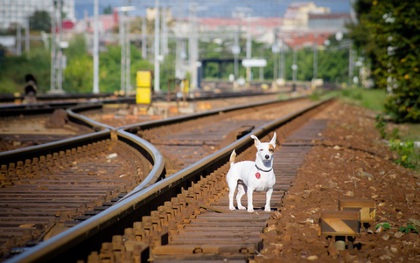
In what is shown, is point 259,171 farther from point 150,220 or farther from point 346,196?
point 346,196

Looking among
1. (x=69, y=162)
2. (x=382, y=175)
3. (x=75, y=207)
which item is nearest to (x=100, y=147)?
(x=69, y=162)

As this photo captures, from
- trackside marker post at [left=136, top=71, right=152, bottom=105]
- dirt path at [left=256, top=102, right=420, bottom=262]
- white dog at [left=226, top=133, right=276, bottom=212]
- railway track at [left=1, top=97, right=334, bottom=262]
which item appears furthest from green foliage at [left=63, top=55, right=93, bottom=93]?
white dog at [left=226, top=133, right=276, bottom=212]

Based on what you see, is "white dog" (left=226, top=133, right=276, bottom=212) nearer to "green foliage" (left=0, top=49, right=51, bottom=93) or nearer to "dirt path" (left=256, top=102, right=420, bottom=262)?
"dirt path" (left=256, top=102, right=420, bottom=262)

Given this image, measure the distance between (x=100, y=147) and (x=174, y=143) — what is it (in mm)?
2474

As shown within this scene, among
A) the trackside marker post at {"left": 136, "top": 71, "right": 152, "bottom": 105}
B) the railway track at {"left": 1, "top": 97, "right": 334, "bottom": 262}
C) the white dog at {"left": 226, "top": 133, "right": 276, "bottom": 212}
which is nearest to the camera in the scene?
the railway track at {"left": 1, "top": 97, "right": 334, "bottom": 262}

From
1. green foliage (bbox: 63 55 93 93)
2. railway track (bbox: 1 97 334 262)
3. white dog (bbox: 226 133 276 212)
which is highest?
white dog (bbox: 226 133 276 212)

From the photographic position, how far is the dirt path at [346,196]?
651 cm

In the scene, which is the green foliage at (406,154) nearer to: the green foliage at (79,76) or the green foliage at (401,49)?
the green foliage at (401,49)

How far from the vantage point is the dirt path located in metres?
6.51

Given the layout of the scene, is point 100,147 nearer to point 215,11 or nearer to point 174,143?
point 174,143

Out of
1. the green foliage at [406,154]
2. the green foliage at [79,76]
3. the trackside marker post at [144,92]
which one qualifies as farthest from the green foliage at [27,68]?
the green foliage at [406,154]

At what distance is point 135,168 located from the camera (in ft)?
42.6

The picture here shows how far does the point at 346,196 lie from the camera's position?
1001cm

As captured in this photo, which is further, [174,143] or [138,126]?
[138,126]
